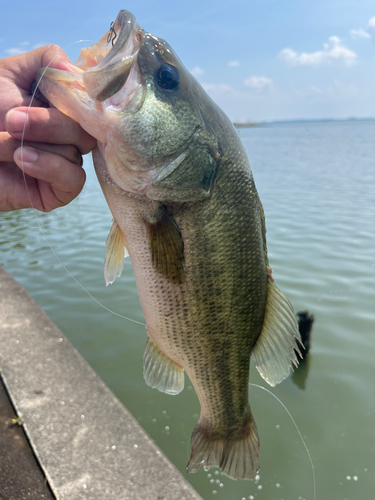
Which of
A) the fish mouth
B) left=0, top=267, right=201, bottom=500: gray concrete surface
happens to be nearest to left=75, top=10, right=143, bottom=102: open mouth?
the fish mouth

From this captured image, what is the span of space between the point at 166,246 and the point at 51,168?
2.05ft

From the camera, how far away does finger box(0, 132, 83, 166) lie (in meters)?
1.62

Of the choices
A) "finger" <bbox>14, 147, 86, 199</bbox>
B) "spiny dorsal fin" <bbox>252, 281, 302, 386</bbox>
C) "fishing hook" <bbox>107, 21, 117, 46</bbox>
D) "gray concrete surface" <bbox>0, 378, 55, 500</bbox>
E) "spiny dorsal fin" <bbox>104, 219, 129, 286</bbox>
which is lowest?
"gray concrete surface" <bbox>0, 378, 55, 500</bbox>

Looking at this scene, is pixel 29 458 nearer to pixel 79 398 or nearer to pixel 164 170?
pixel 79 398

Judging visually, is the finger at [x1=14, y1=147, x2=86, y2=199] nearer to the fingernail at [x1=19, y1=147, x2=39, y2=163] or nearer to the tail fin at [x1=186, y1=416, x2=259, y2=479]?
the fingernail at [x1=19, y1=147, x2=39, y2=163]

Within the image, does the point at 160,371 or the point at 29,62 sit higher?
the point at 29,62

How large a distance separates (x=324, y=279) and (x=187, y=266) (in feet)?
19.7

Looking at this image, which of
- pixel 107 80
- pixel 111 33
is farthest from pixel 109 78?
pixel 111 33

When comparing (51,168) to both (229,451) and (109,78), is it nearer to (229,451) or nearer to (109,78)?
(109,78)

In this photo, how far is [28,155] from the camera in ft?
5.31

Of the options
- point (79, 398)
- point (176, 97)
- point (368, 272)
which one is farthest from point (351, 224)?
point (176, 97)

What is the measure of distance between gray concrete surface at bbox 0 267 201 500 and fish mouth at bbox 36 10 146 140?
2.40 meters

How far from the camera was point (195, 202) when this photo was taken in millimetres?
1671

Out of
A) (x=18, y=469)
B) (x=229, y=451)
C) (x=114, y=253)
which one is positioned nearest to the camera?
(x=114, y=253)
